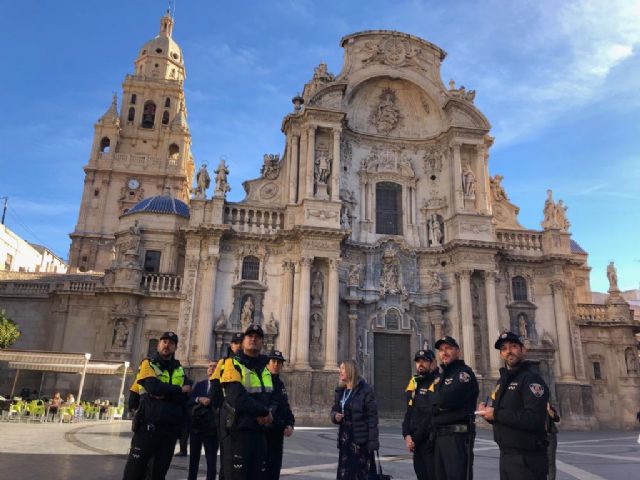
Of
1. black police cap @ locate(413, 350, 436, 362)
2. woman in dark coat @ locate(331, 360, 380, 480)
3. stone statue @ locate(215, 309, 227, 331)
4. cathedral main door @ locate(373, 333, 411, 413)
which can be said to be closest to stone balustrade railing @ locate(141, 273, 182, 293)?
stone statue @ locate(215, 309, 227, 331)

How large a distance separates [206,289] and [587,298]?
1092 inches

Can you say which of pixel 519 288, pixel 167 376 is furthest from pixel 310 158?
pixel 167 376

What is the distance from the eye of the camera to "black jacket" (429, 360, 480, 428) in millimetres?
5621

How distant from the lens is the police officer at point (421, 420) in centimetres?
618

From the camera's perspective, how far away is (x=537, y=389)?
4883 millimetres

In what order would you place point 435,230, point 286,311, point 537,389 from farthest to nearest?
point 435,230, point 286,311, point 537,389

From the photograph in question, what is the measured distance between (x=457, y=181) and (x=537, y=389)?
2359cm

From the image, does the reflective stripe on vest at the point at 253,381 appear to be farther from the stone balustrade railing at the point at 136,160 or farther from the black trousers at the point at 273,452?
the stone balustrade railing at the point at 136,160

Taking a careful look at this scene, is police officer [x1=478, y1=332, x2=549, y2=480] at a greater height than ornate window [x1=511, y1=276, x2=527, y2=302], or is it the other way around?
ornate window [x1=511, y1=276, x2=527, y2=302]

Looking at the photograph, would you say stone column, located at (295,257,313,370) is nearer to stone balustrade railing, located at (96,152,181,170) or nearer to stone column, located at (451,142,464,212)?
stone column, located at (451,142,464,212)

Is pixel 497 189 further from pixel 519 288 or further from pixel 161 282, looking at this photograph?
pixel 161 282

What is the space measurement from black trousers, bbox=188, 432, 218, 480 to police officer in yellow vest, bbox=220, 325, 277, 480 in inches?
108

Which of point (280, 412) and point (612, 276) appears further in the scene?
point (612, 276)

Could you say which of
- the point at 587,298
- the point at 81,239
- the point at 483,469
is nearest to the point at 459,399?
the point at 483,469
